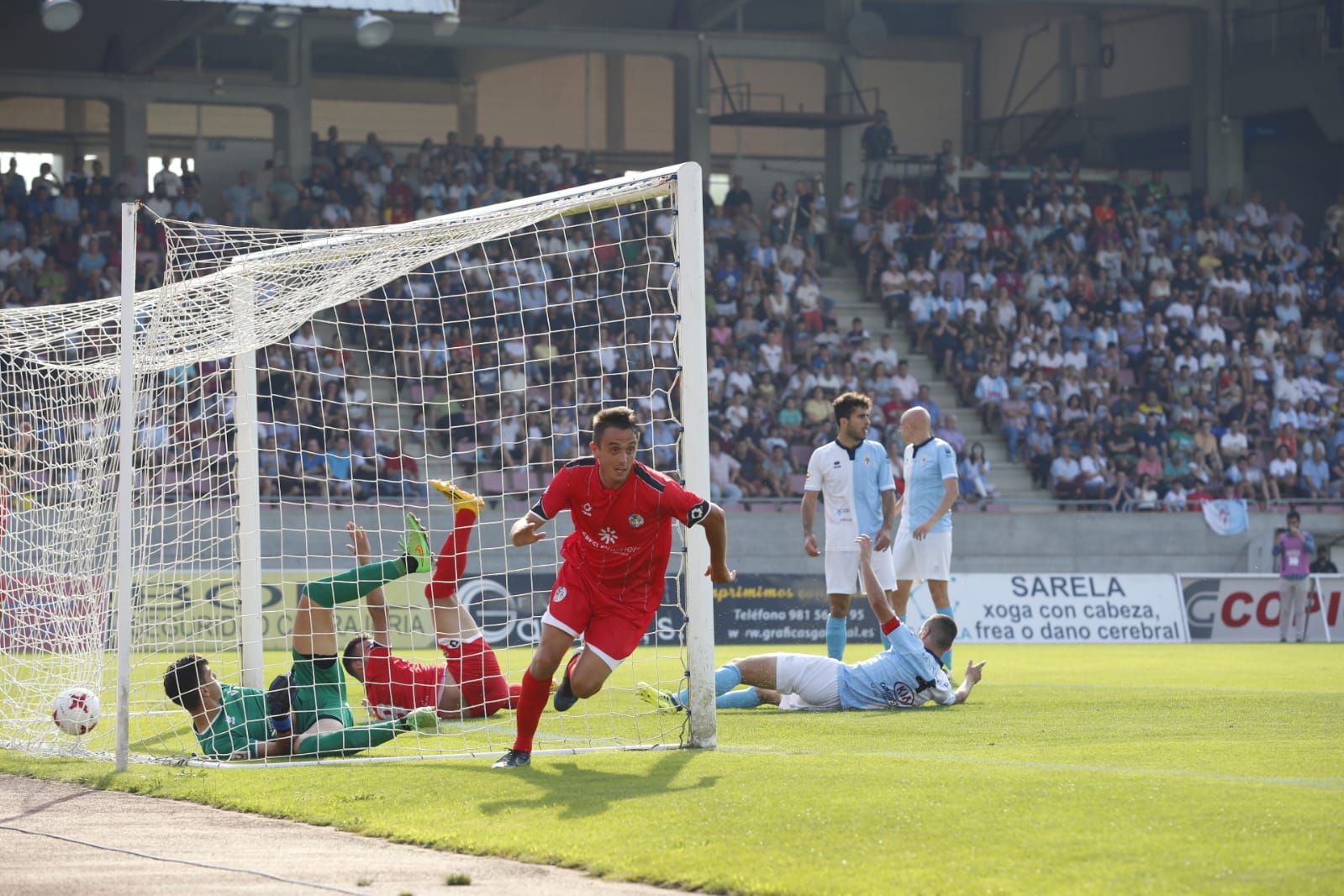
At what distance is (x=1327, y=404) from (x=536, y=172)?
602 inches

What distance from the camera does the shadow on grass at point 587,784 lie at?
7.20m

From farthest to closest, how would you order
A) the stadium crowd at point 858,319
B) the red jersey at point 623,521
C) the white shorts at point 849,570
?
the stadium crowd at point 858,319
the white shorts at point 849,570
the red jersey at point 623,521

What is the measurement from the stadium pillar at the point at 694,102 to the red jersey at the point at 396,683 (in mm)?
23438

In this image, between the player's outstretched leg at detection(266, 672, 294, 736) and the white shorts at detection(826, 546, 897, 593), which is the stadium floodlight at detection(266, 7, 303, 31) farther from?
the player's outstretched leg at detection(266, 672, 294, 736)

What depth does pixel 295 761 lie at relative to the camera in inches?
358

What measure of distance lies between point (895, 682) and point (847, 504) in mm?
1928

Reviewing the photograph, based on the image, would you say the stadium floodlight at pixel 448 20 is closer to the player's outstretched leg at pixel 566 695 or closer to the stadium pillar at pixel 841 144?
the stadium pillar at pixel 841 144

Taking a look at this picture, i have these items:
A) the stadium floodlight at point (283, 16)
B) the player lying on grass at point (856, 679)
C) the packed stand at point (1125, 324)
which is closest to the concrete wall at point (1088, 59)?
the packed stand at point (1125, 324)

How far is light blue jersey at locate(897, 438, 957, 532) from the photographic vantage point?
13273 mm

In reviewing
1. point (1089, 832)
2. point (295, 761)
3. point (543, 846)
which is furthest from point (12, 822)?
point (1089, 832)

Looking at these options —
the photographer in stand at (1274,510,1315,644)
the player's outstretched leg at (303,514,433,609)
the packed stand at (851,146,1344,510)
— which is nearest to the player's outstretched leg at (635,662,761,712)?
the player's outstretched leg at (303,514,433,609)

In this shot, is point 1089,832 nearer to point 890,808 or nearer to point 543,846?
point 890,808

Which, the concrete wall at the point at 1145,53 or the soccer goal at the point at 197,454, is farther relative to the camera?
the concrete wall at the point at 1145,53

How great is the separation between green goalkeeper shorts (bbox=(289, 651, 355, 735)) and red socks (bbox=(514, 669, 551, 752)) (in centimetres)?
132
